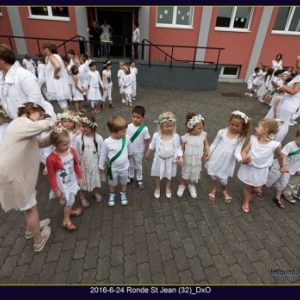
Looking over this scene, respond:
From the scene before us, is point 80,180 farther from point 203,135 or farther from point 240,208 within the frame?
point 240,208

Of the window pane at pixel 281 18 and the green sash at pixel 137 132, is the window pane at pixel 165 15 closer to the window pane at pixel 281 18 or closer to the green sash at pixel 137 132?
the window pane at pixel 281 18

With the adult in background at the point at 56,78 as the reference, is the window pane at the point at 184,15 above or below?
above

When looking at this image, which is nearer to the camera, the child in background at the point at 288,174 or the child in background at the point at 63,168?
the child in background at the point at 63,168

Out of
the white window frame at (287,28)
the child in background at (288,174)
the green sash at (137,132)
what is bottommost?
the child in background at (288,174)

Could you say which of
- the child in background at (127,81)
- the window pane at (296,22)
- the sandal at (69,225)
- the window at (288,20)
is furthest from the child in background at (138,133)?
the window pane at (296,22)

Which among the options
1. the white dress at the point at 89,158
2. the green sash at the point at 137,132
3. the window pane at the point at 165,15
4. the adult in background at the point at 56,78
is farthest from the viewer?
the window pane at the point at 165,15

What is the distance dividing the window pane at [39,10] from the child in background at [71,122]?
12148mm

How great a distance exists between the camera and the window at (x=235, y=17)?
11.8 meters

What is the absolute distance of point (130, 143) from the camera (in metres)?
3.17

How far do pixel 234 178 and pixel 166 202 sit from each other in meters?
1.61

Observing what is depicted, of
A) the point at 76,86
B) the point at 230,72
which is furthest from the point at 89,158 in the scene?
the point at 230,72

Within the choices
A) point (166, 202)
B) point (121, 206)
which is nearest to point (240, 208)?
point (166, 202)

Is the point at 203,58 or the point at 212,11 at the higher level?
the point at 212,11

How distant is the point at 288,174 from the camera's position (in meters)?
3.24
